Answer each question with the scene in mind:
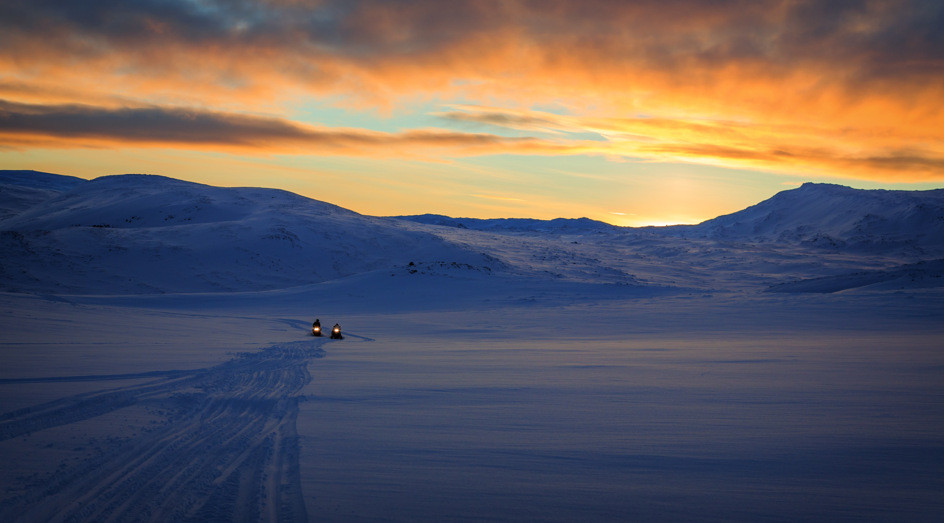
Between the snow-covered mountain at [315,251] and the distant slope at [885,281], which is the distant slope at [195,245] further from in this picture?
the distant slope at [885,281]

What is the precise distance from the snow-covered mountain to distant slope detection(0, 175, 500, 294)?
16cm

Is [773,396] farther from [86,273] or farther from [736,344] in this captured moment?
[86,273]

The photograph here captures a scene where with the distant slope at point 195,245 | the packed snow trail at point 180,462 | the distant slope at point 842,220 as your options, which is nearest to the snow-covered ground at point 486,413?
the packed snow trail at point 180,462

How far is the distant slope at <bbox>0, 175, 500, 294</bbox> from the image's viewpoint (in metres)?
40.8

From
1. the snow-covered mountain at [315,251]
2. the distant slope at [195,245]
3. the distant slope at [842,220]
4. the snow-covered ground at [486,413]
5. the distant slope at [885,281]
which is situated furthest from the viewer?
the distant slope at [842,220]

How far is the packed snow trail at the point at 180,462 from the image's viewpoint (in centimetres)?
451

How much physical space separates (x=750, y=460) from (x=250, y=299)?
1285 inches

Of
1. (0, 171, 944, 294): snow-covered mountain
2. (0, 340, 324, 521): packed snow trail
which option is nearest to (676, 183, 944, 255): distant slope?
(0, 171, 944, 294): snow-covered mountain

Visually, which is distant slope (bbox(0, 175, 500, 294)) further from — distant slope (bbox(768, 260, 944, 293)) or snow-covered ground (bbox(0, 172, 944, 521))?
distant slope (bbox(768, 260, 944, 293))

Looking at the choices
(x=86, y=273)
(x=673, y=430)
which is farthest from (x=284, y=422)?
(x=86, y=273)

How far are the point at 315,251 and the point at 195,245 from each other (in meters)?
11.0

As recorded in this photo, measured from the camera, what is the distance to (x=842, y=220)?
114938 millimetres

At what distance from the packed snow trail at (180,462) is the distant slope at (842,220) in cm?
10948

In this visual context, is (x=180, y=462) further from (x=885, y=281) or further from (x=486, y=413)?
(x=885, y=281)
